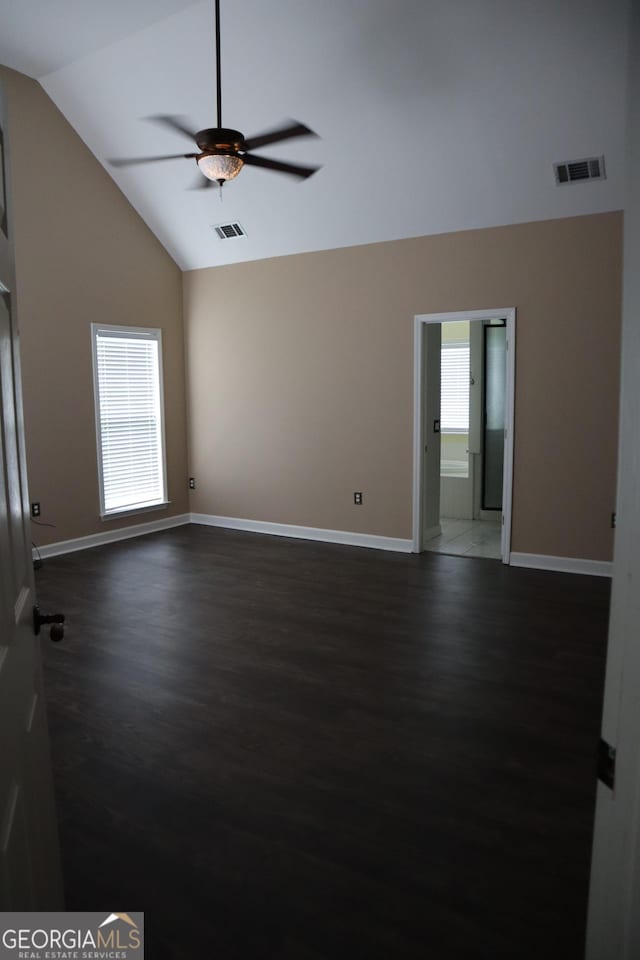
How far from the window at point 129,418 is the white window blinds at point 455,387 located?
10.5 feet

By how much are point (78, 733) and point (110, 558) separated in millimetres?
3156

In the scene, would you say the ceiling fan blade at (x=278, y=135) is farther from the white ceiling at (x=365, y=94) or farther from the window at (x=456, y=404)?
the window at (x=456, y=404)

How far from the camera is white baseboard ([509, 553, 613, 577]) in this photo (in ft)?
17.2

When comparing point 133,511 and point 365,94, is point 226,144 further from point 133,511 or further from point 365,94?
point 133,511

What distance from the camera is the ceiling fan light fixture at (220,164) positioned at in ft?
11.5

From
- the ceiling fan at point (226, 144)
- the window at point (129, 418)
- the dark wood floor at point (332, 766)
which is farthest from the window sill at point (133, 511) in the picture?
the ceiling fan at point (226, 144)

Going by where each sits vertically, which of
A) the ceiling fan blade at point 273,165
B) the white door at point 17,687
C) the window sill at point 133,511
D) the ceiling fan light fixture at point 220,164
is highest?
the ceiling fan blade at point 273,165

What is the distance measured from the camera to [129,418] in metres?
6.70

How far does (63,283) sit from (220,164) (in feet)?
9.64

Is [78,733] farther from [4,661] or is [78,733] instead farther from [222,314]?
[222,314]

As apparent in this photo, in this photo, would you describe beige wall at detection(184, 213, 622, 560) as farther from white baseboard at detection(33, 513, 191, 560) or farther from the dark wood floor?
the dark wood floor

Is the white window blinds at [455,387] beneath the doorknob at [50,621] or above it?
above

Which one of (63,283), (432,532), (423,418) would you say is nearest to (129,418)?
(63,283)

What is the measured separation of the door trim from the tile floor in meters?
0.34
